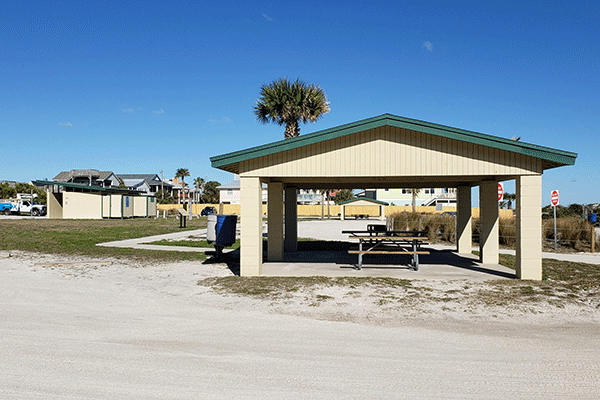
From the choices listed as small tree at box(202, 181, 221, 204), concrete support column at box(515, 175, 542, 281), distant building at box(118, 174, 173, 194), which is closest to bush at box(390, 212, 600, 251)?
concrete support column at box(515, 175, 542, 281)

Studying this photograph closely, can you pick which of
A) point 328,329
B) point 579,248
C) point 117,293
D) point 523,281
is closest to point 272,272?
point 117,293

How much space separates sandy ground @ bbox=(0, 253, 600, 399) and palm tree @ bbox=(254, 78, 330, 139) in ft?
54.9

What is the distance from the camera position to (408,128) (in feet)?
32.4

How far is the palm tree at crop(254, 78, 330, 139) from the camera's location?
23.8 metres

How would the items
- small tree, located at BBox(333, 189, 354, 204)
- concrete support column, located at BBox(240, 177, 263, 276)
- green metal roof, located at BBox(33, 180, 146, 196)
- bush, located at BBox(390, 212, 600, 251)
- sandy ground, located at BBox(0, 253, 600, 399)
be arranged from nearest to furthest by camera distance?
sandy ground, located at BBox(0, 253, 600, 399)
concrete support column, located at BBox(240, 177, 263, 276)
bush, located at BBox(390, 212, 600, 251)
green metal roof, located at BBox(33, 180, 146, 196)
small tree, located at BBox(333, 189, 354, 204)

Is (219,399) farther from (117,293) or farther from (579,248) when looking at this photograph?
(579,248)

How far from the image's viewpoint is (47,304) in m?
7.76

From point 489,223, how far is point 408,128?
537 centimetres

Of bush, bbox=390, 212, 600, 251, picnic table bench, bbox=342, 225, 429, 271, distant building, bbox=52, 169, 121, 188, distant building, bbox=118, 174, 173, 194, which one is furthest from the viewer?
distant building, bbox=118, 174, 173, 194

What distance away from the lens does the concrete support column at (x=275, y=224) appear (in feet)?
45.7

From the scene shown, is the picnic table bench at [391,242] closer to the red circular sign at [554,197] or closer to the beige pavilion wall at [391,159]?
the beige pavilion wall at [391,159]

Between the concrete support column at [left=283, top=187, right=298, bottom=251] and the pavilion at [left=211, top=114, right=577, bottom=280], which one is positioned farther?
the concrete support column at [left=283, top=187, right=298, bottom=251]

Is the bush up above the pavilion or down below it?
below

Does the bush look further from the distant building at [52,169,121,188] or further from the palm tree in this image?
the distant building at [52,169,121,188]
